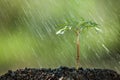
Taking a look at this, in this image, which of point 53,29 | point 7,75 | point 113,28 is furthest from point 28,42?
point 7,75

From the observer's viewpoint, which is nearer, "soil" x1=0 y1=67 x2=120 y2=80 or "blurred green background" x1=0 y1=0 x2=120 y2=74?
"soil" x1=0 y1=67 x2=120 y2=80

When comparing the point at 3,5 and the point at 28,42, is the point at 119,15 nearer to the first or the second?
the point at 28,42

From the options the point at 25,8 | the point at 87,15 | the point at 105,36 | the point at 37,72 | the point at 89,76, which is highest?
the point at 25,8

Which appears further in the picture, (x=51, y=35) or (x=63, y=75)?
(x=51, y=35)

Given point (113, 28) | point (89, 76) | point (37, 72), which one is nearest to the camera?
point (89, 76)

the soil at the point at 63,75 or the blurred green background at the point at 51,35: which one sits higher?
the blurred green background at the point at 51,35

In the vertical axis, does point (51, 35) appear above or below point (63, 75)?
above

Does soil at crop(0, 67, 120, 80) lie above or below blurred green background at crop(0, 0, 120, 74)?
below

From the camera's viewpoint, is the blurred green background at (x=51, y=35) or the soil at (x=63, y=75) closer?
the soil at (x=63, y=75)
